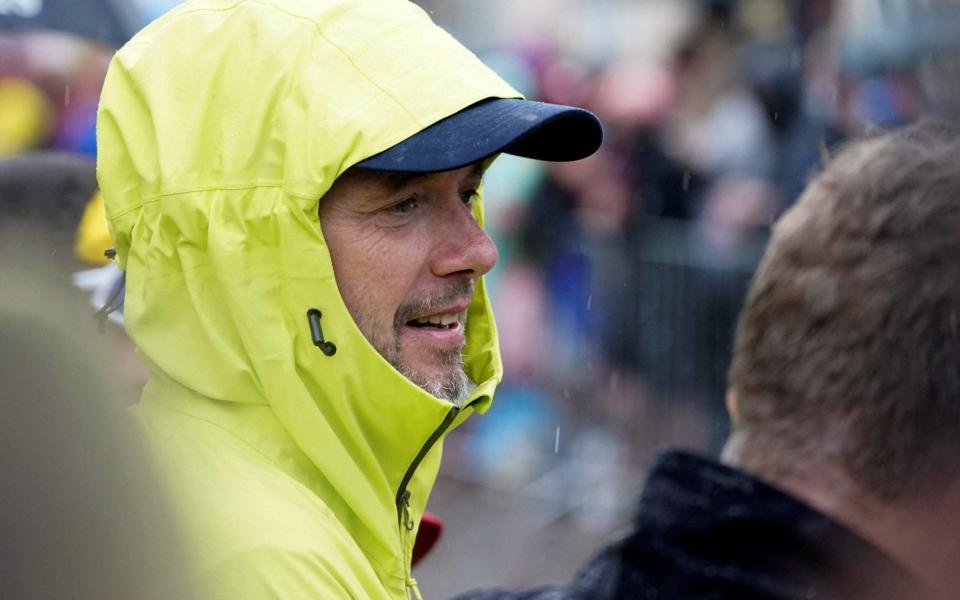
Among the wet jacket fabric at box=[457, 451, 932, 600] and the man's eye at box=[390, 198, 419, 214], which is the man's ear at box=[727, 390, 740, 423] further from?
the man's eye at box=[390, 198, 419, 214]

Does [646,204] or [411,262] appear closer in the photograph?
[411,262]

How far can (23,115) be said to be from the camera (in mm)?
4730

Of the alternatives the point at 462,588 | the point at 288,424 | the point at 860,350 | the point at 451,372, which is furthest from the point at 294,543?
the point at 462,588

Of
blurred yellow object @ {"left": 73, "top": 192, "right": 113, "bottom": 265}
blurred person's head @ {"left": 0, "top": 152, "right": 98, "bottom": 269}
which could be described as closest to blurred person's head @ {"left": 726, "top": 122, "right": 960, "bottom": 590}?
blurred person's head @ {"left": 0, "top": 152, "right": 98, "bottom": 269}

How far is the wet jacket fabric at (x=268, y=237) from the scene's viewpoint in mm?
2402

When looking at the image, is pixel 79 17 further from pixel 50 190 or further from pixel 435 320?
pixel 435 320

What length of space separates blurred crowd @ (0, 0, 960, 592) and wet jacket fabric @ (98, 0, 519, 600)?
3.73 metres

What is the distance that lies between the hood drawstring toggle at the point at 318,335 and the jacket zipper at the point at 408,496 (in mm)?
254

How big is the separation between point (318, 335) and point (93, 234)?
44.0 inches

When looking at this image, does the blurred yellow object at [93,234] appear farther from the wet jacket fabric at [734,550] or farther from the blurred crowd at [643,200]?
the blurred crowd at [643,200]

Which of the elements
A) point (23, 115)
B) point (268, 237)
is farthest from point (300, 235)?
point (23, 115)

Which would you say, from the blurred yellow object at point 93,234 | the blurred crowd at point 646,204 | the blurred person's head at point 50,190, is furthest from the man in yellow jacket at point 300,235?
the blurred crowd at point 646,204

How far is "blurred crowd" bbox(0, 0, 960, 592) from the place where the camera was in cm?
648

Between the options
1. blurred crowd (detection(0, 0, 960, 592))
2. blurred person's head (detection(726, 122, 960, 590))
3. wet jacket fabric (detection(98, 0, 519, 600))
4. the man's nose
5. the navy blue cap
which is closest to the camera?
blurred person's head (detection(726, 122, 960, 590))
